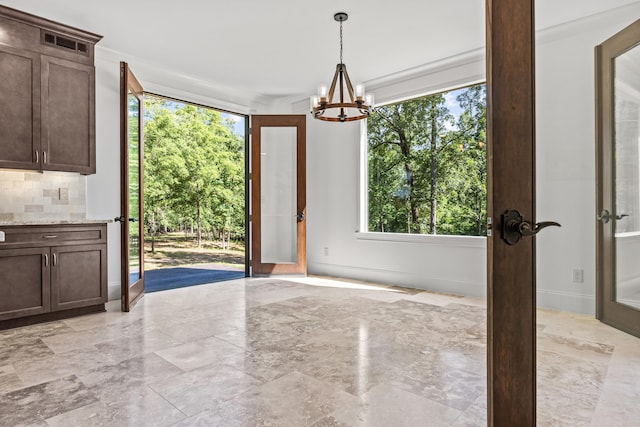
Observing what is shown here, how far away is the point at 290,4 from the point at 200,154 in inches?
250

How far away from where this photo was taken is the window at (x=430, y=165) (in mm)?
4379

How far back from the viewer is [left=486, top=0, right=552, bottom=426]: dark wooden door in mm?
1004

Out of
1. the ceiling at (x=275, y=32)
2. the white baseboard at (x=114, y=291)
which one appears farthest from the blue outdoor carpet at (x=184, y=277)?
the ceiling at (x=275, y=32)

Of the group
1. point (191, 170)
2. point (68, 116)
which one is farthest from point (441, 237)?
point (191, 170)

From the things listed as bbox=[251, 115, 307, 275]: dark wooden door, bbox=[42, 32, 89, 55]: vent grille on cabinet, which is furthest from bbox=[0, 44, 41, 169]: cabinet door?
bbox=[251, 115, 307, 275]: dark wooden door

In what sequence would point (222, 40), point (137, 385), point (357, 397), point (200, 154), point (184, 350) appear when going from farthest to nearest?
1. point (200, 154)
2. point (222, 40)
3. point (184, 350)
4. point (137, 385)
5. point (357, 397)

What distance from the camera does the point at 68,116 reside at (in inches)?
145

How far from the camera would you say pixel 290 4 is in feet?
10.9

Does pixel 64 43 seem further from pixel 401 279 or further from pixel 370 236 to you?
pixel 401 279

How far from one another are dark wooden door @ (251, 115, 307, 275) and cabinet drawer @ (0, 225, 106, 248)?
234 cm

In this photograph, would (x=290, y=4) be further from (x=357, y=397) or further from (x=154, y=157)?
(x=154, y=157)

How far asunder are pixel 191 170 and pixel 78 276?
18.5ft

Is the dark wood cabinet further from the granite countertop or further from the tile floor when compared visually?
the tile floor

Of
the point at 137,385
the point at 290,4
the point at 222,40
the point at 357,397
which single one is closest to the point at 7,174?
the point at 222,40
